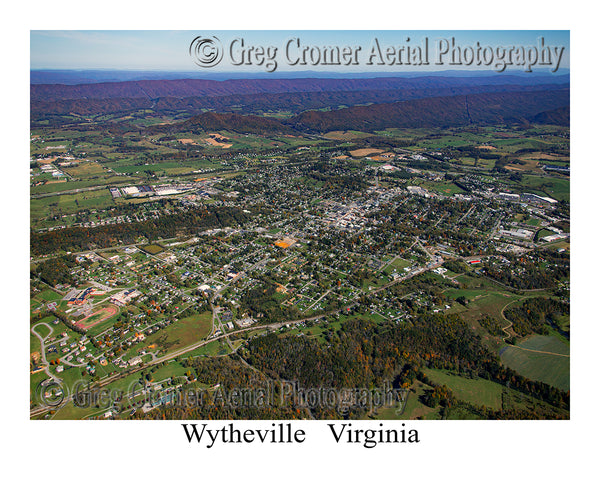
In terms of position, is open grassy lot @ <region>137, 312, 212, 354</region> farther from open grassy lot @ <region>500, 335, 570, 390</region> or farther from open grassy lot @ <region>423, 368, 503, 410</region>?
open grassy lot @ <region>500, 335, 570, 390</region>

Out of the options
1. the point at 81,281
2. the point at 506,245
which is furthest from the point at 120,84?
the point at 506,245

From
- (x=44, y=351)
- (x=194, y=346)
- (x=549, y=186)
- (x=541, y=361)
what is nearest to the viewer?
(x=541, y=361)

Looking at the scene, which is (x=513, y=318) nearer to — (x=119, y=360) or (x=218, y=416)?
(x=218, y=416)

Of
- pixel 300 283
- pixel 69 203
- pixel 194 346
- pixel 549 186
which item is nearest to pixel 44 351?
pixel 194 346

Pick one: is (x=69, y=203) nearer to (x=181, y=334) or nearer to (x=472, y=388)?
(x=181, y=334)

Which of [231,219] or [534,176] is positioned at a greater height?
[534,176]

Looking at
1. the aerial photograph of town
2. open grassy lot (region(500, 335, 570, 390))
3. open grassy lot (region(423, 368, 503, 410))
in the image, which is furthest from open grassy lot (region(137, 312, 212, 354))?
open grassy lot (region(500, 335, 570, 390))
